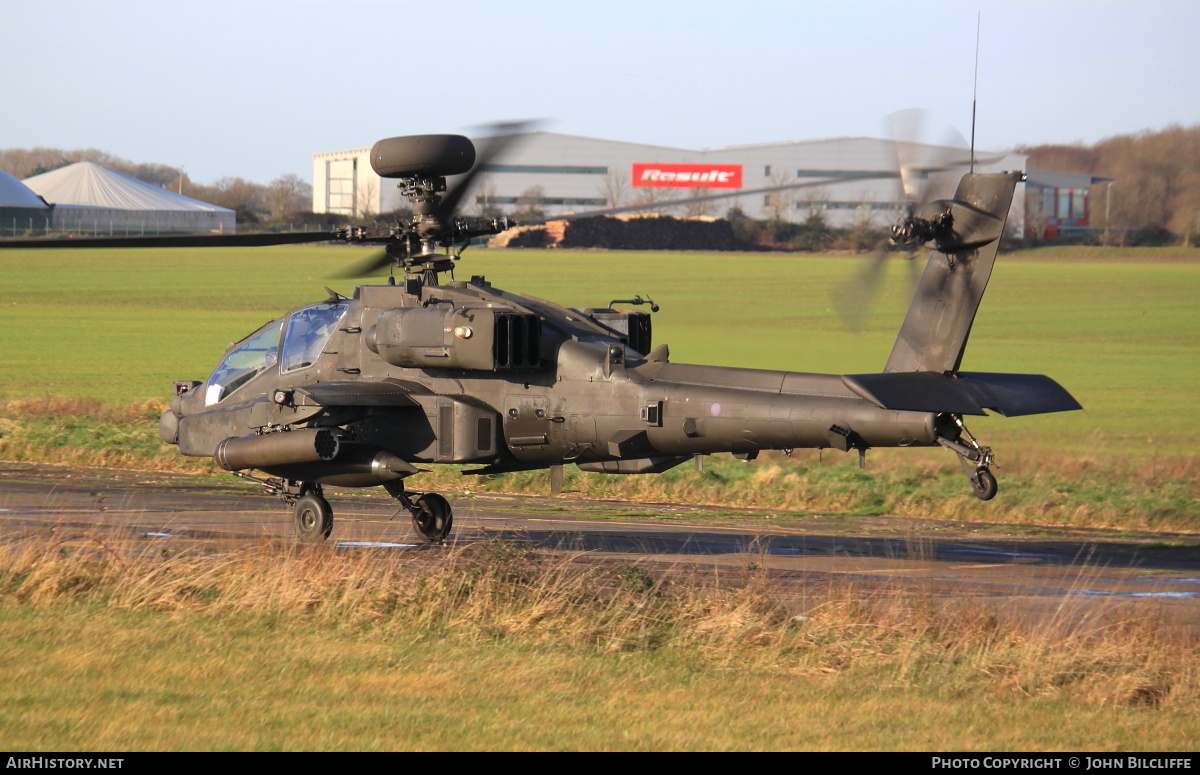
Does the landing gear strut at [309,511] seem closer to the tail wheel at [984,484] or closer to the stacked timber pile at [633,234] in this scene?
the tail wheel at [984,484]

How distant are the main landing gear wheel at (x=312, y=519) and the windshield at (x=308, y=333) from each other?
1.75 m

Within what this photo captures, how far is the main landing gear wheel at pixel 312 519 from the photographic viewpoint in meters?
16.0

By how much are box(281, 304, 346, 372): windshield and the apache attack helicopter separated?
0.03 m

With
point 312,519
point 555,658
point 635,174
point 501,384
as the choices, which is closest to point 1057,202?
point 501,384

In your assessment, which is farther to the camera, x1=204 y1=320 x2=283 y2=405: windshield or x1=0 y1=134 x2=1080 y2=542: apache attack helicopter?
x1=204 y1=320 x2=283 y2=405: windshield

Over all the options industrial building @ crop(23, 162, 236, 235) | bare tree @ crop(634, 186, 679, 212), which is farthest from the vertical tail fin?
industrial building @ crop(23, 162, 236, 235)

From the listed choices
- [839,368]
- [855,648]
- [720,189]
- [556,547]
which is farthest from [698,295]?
[855,648]

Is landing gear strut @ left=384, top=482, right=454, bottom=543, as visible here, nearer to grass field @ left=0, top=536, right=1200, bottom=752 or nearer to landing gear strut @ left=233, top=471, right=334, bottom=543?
landing gear strut @ left=233, top=471, right=334, bottom=543

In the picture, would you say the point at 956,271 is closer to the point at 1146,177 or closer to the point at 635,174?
the point at 1146,177

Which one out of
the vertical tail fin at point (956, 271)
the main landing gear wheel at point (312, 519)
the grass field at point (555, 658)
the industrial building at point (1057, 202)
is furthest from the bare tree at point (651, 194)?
the vertical tail fin at point (956, 271)

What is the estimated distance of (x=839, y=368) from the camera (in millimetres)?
36719

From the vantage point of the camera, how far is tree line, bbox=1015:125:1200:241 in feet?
48.6

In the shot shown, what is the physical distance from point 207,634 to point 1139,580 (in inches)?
420
